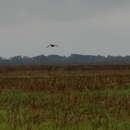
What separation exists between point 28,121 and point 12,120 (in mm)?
582

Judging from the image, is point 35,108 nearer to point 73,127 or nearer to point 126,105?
point 126,105

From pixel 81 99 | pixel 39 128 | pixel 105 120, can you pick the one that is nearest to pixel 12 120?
pixel 39 128

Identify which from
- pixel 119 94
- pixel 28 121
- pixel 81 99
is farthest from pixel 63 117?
pixel 119 94

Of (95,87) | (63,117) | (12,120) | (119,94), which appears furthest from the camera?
(95,87)

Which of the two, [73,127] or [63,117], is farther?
[63,117]

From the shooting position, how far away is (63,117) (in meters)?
15.7

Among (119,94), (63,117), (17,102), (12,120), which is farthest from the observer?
(119,94)

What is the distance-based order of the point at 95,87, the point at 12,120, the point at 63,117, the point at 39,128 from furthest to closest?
the point at 95,87 → the point at 63,117 → the point at 12,120 → the point at 39,128

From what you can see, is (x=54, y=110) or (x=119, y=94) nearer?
(x=54, y=110)

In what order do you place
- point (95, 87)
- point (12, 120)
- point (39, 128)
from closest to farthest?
point (39, 128), point (12, 120), point (95, 87)

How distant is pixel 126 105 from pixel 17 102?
594 cm

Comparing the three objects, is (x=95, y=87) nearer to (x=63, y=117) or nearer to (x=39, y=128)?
(x=63, y=117)

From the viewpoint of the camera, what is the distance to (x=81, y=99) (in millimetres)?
22344

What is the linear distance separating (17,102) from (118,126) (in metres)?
9.06
